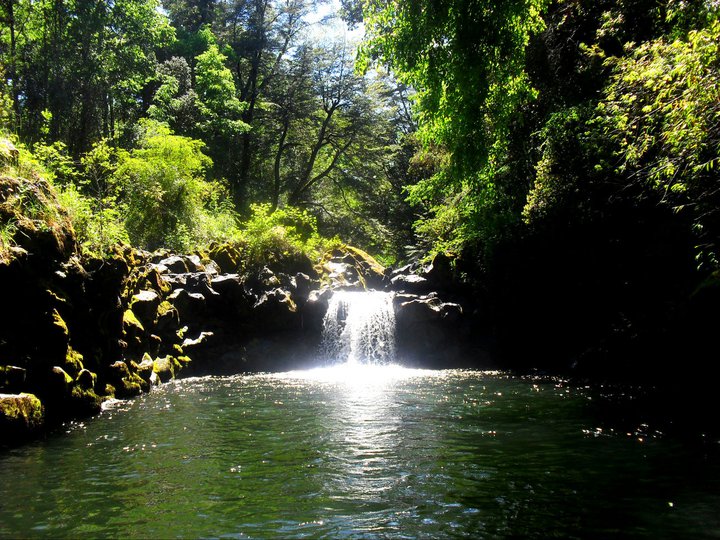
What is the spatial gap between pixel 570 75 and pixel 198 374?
14.1m

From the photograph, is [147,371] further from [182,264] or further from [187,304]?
A: [182,264]

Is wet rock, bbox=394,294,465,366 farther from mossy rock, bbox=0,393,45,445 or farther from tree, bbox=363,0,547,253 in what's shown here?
mossy rock, bbox=0,393,45,445

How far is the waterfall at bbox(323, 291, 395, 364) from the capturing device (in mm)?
18406

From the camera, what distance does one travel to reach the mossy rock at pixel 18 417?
24.7ft

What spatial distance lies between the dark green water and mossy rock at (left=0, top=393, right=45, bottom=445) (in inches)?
14.3

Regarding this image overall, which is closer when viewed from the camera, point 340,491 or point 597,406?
point 340,491

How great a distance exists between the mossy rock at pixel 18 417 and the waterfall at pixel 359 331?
36.4ft

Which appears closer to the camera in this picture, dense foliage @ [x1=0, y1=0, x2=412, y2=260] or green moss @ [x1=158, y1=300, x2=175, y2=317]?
green moss @ [x1=158, y1=300, x2=175, y2=317]

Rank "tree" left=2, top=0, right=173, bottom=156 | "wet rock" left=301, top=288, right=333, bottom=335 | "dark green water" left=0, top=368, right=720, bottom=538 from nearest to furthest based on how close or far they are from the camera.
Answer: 1. "dark green water" left=0, top=368, right=720, bottom=538
2. "wet rock" left=301, top=288, right=333, bottom=335
3. "tree" left=2, top=0, right=173, bottom=156

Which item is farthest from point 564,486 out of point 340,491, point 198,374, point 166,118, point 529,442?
point 166,118

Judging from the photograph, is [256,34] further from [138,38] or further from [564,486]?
[564,486]

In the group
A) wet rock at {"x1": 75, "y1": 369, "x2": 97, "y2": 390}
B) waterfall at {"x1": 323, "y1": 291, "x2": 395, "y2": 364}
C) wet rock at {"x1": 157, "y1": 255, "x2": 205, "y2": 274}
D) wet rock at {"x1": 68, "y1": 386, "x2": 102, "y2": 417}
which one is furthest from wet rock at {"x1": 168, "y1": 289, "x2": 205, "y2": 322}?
wet rock at {"x1": 68, "y1": 386, "x2": 102, "y2": 417}

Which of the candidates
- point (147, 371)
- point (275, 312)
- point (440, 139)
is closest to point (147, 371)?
point (147, 371)

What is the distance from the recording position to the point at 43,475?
627cm
